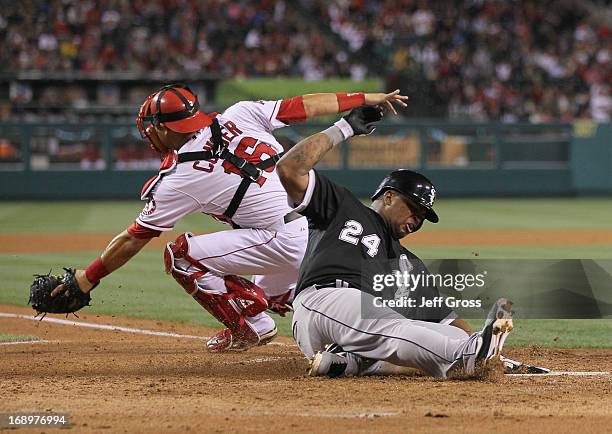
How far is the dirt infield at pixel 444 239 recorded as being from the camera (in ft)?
45.5

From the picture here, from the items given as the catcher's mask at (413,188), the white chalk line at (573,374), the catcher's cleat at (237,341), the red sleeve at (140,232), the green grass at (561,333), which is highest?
the catcher's mask at (413,188)

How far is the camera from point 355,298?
5.44m

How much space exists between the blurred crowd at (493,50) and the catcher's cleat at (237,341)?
19509 millimetres

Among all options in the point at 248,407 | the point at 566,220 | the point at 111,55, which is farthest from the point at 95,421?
the point at 111,55

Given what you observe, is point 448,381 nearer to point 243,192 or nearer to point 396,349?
point 396,349

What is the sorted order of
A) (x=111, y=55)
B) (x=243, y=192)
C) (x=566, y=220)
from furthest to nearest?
(x=111, y=55), (x=566, y=220), (x=243, y=192)

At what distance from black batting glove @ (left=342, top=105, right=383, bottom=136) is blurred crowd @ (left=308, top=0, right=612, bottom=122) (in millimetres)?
20459

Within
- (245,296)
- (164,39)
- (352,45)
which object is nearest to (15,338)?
(245,296)

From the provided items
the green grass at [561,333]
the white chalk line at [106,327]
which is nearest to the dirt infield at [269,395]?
the green grass at [561,333]

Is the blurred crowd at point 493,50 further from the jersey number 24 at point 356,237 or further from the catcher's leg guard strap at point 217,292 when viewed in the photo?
the jersey number 24 at point 356,237

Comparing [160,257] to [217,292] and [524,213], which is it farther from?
[524,213]

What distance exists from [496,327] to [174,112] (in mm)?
2409

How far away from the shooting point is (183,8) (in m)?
26.4

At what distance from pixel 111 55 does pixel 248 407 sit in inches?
823
